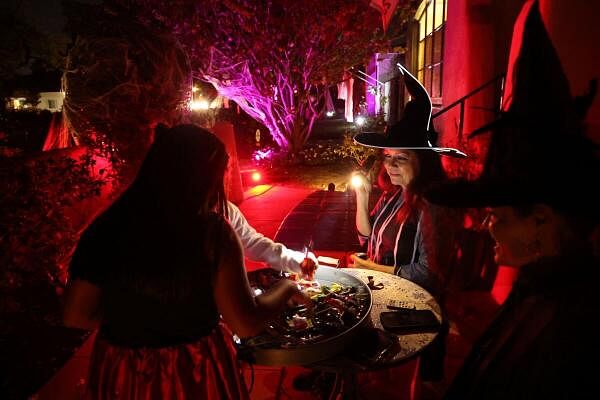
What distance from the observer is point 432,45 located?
8.60 meters

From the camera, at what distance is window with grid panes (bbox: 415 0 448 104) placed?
782 cm

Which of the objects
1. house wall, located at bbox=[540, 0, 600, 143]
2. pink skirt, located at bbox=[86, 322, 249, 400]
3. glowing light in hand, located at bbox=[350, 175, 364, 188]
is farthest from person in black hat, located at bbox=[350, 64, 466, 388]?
pink skirt, located at bbox=[86, 322, 249, 400]

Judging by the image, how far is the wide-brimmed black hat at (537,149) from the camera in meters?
1.24

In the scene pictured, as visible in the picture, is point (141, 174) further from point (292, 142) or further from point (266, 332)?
point (292, 142)

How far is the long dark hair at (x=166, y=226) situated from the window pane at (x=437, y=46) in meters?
7.06

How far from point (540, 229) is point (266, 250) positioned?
211 cm

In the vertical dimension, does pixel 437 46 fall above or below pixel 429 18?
below

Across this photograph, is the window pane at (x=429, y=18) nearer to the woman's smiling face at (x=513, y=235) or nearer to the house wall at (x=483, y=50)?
the house wall at (x=483, y=50)

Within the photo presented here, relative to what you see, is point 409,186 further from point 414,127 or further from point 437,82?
point 437,82

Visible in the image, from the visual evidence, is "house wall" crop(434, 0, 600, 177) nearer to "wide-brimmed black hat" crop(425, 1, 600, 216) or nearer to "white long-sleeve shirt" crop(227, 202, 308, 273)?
"white long-sleeve shirt" crop(227, 202, 308, 273)

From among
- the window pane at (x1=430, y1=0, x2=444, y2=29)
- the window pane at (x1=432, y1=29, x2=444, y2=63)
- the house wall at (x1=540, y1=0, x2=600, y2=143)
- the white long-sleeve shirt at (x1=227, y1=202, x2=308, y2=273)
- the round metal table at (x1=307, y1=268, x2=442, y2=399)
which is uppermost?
the window pane at (x1=430, y1=0, x2=444, y2=29)

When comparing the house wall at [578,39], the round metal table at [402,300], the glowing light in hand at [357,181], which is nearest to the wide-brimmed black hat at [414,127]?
the glowing light in hand at [357,181]

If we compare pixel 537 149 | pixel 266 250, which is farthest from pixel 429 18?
pixel 537 149

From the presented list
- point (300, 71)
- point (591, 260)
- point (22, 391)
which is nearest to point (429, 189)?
point (591, 260)
